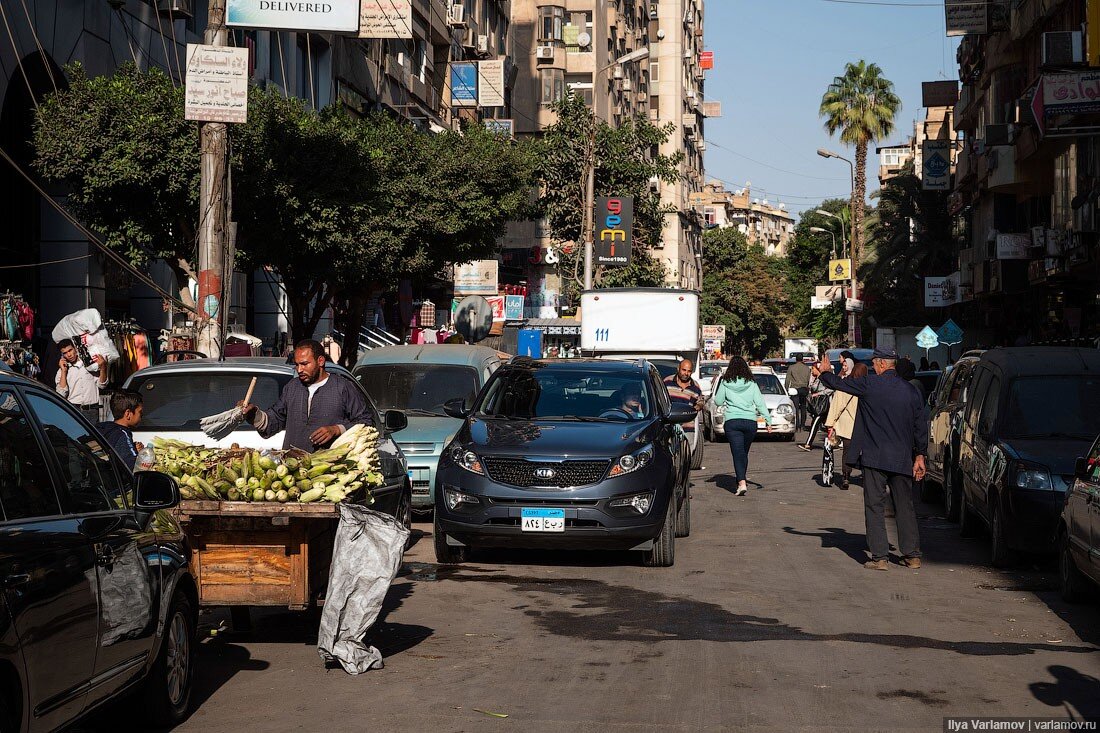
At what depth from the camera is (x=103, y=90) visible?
64.5ft

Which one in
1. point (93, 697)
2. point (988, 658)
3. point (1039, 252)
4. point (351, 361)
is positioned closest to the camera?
point (93, 697)

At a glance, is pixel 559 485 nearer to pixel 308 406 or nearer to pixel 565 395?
pixel 565 395

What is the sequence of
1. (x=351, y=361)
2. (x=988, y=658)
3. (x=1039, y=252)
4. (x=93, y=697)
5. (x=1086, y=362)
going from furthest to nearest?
(x=1039, y=252), (x=351, y=361), (x=1086, y=362), (x=988, y=658), (x=93, y=697)

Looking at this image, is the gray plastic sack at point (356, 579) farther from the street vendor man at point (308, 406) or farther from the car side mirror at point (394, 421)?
the car side mirror at point (394, 421)

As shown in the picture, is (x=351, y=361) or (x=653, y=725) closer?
(x=653, y=725)

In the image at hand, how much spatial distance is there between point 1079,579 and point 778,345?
101516 mm

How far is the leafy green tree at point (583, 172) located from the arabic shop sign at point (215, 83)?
3698cm

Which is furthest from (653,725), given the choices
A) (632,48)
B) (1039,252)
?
(632,48)

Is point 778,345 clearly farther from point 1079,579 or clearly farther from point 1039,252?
point 1079,579

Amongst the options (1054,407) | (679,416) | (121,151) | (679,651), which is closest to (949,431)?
(1054,407)

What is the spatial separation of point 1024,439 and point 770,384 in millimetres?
21308

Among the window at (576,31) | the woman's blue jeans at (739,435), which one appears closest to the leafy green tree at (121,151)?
the woman's blue jeans at (739,435)

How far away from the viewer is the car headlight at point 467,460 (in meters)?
11.6

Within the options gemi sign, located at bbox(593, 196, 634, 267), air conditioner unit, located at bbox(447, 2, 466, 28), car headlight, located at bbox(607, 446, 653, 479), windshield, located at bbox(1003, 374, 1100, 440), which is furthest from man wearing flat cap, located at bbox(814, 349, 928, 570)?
air conditioner unit, located at bbox(447, 2, 466, 28)
